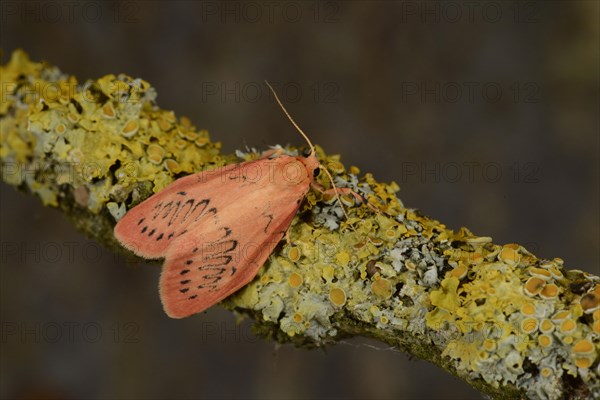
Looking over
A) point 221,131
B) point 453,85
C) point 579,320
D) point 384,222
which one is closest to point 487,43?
point 453,85

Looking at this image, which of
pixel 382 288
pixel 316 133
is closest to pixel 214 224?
pixel 382 288

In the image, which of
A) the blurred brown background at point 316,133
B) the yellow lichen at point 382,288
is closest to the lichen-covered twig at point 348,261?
the yellow lichen at point 382,288

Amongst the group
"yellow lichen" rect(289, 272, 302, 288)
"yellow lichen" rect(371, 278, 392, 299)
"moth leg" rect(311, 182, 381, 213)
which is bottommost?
"yellow lichen" rect(289, 272, 302, 288)

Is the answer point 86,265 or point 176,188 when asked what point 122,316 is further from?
point 176,188

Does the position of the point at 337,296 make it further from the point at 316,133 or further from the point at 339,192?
the point at 316,133

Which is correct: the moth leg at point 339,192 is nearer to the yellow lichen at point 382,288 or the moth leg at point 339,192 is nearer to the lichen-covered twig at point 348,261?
the lichen-covered twig at point 348,261

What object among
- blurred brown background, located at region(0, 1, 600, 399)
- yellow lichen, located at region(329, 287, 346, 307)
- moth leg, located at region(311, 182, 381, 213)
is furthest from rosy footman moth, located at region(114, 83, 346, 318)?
blurred brown background, located at region(0, 1, 600, 399)

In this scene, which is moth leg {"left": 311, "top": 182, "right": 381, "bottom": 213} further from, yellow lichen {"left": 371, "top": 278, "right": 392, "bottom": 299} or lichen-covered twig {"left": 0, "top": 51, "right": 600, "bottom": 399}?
yellow lichen {"left": 371, "top": 278, "right": 392, "bottom": 299}
